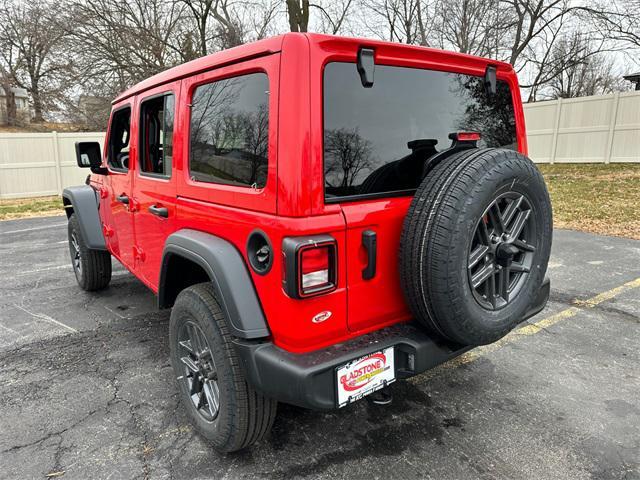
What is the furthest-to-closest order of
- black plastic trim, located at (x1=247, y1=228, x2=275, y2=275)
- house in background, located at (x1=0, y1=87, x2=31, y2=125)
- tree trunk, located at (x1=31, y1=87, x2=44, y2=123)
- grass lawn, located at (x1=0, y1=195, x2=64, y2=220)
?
house in background, located at (x1=0, y1=87, x2=31, y2=125)
tree trunk, located at (x1=31, y1=87, x2=44, y2=123)
grass lawn, located at (x1=0, y1=195, x2=64, y2=220)
black plastic trim, located at (x1=247, y1=228, x2=275, y2=275)

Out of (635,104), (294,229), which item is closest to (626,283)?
(294,229)

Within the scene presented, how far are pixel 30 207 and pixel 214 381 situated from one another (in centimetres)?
1186

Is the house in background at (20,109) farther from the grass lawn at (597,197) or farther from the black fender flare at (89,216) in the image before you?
the grass lawn at (597,197)

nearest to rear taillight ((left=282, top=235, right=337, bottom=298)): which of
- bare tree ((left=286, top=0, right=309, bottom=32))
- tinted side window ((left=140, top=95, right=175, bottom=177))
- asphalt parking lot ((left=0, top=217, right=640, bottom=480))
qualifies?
asphalt parking lot ((left=0, top=217, right=640, bottom=480))

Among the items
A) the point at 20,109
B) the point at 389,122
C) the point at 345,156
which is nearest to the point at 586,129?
the point at 389,122

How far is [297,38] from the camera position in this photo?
1.80 m

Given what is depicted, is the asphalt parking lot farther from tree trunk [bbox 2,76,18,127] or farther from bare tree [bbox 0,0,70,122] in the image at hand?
tree trunk [bbox 2,76,18,127]

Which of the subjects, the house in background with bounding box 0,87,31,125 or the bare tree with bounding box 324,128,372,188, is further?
the house in background with bounding box 0,87,31,125

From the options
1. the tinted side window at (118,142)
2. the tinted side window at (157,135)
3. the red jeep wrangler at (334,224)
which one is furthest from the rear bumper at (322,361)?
the tinted side window at (118,142)

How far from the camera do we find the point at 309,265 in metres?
1.84

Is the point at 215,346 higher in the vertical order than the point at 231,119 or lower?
lower

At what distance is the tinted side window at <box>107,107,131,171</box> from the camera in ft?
12.7

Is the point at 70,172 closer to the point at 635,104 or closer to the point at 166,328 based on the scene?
the point at 166,328

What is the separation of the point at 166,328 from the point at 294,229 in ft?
8.57
